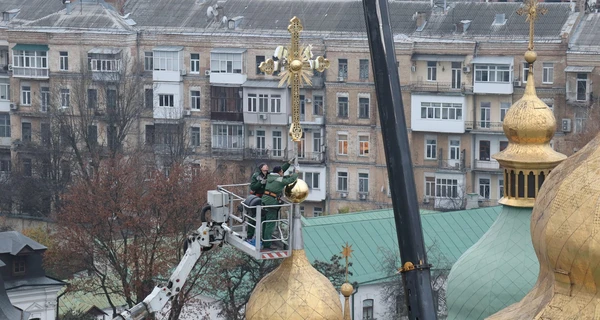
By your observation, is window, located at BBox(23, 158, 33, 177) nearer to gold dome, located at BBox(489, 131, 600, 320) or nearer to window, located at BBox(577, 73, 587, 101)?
window, located at BBox(577, 73, 587, 101)

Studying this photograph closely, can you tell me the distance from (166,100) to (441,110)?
1571 centimetres

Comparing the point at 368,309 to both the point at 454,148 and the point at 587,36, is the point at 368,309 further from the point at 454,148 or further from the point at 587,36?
the point at 587,36

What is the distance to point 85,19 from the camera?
441 feet

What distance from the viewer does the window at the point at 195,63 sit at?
433 ft

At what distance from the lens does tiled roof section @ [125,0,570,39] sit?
124m

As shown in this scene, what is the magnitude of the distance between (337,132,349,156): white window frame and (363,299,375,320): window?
3886cm

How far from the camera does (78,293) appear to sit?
89500mm

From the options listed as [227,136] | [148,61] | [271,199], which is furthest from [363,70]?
[271,199]

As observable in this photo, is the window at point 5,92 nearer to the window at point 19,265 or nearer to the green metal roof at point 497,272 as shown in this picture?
the window at point 19,265

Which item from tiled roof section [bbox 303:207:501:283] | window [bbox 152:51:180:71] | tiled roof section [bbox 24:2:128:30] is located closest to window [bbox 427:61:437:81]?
window [bbox 152:51:180:71]

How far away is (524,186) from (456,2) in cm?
6879

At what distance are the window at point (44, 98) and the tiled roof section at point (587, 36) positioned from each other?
28.5 m

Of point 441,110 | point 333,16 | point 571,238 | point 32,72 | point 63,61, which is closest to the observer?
point 571,238

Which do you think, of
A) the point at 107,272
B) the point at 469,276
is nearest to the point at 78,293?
the point at 107,272
